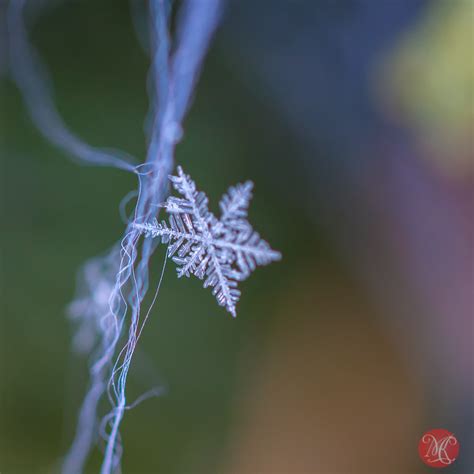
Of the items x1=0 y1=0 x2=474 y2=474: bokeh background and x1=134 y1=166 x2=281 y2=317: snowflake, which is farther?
x1=0 y1=0 x2=474 y2=474: bokeh background

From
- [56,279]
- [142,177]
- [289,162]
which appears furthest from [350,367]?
[142,177]

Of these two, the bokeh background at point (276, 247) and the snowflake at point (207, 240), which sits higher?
the bokeh background at point (276, 247)

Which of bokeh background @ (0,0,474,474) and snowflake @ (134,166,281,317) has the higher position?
bokeh background @ (0,0,474,474)

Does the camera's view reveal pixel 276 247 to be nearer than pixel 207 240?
No

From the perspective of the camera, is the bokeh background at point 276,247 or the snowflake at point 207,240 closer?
the snowflake at point 207,240

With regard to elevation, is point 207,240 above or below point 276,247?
below
